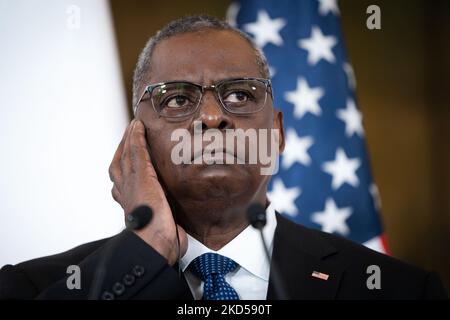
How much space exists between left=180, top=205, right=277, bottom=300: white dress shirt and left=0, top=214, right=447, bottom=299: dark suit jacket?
43 millimetres

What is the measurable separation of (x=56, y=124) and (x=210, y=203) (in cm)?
85

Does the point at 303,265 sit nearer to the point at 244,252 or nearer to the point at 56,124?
the point at 244,252

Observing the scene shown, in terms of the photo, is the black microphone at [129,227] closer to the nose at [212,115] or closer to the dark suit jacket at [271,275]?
the dark suit jacket at [271,275]

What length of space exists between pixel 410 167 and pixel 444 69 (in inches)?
21.5

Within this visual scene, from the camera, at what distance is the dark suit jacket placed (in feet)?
4.03

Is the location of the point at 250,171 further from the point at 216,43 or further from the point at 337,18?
the point at 337,18

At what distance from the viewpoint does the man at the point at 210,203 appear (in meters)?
1.39

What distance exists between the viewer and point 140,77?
1.65 metres

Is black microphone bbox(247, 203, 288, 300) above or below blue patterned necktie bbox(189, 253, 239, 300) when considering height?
above

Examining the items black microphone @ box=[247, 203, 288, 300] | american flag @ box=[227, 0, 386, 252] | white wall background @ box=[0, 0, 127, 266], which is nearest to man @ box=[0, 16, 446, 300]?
black microphone @ box=[247, 203, 288, 300]

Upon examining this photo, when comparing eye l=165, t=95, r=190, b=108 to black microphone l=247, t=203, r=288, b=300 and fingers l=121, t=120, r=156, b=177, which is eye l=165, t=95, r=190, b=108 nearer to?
fingers l=121, t=120, r=156, b=177

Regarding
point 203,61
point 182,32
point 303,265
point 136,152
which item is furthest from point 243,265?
point 182,32

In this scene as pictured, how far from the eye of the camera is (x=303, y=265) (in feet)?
4.82
